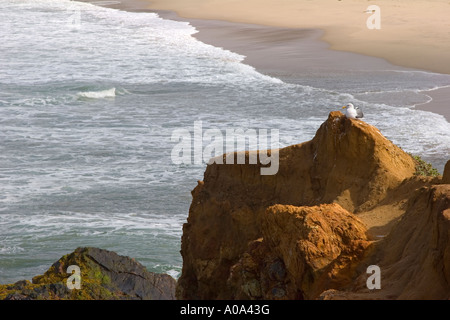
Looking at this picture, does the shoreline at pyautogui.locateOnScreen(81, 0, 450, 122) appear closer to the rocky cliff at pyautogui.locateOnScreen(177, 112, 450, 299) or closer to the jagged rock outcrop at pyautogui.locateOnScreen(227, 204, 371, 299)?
the rocky cliff at pyautogui.locateOnScreen(177, 112, 450, 299)

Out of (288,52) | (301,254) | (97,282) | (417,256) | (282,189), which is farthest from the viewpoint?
(288,52)

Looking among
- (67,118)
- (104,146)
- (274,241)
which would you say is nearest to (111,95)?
(67,118)

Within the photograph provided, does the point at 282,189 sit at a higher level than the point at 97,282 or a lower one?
higher

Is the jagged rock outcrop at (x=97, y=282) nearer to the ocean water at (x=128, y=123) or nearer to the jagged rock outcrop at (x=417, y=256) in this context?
the ocean water at (x=128, y=123)
